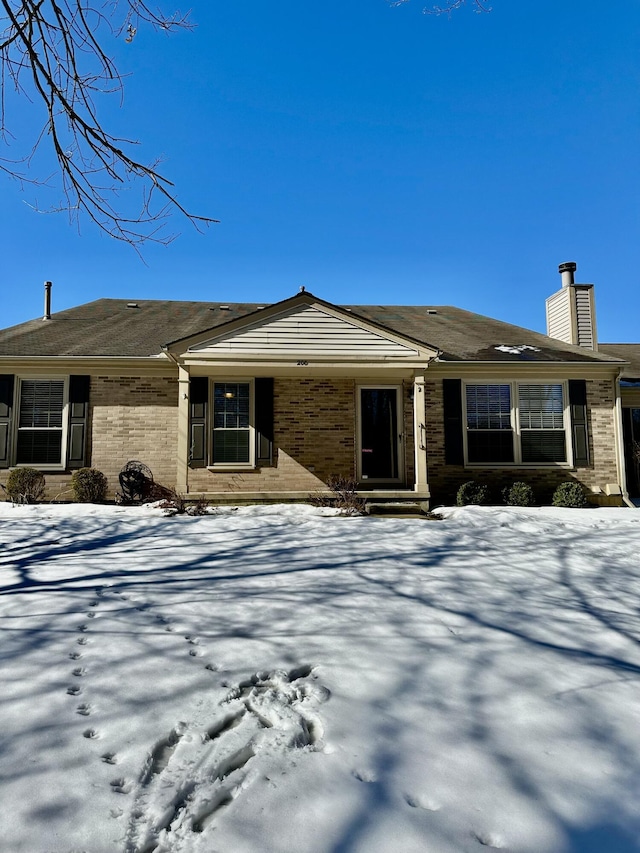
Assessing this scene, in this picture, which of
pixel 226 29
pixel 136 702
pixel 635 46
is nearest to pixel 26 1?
pixel 226 29

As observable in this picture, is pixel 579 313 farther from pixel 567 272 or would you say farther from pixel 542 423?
pixel 542 423

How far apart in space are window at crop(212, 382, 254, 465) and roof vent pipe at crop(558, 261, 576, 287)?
894cm

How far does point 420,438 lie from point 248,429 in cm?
361

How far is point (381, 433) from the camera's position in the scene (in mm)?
10867

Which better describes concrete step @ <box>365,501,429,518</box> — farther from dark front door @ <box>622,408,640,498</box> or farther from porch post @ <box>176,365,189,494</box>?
dark front door @ <box>622,408,640,498</box>

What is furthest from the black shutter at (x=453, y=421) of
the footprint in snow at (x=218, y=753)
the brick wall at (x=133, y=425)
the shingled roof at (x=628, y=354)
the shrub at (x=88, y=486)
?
the footprint in snow at (x=218, y=753)

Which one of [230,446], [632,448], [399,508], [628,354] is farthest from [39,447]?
[628,354]

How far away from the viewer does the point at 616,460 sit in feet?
35.6

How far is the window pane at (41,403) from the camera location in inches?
403

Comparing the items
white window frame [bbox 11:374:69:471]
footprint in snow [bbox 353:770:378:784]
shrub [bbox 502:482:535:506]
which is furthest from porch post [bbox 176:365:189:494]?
footprint in snow [bbox 353:770:378:784]

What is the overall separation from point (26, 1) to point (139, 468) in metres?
8.26

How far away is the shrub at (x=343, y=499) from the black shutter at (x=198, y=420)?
2621 millimetres

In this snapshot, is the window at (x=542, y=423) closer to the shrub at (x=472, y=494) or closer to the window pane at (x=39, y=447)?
the shrub at (x=472, y=494)

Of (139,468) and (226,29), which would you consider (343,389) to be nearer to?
(139,468)
